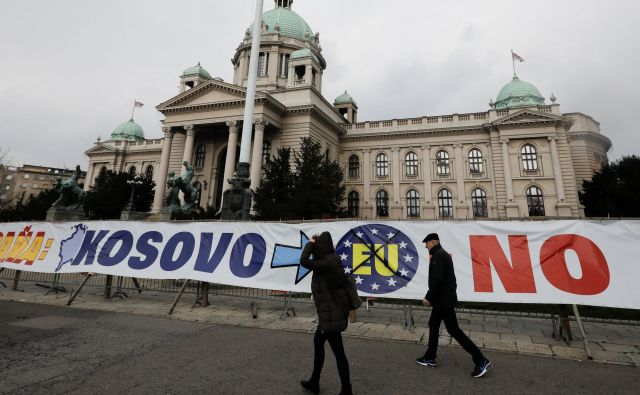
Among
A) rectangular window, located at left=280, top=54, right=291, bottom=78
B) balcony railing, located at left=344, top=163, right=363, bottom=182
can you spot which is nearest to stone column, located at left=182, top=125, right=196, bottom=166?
rectangular window, located at left=280, top=54, right=291, bottom=78

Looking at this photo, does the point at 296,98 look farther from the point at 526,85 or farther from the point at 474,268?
the point at 474,268

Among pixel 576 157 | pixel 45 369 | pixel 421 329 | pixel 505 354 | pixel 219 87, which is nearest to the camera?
pixel 45 369

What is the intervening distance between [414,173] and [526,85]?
1652cm

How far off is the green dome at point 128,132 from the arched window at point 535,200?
58.4 meters

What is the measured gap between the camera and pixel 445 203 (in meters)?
35.8

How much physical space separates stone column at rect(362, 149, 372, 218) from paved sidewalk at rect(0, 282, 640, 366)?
28.3 m

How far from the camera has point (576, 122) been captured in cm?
4169

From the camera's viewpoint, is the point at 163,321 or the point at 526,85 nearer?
the point at 163,321

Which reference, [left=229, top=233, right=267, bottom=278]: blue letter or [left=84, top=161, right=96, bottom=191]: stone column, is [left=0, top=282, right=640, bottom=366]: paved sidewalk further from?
[left=84, top=161, right=96, bottom=191]: stone column

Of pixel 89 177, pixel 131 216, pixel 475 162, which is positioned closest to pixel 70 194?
pixel 131 216

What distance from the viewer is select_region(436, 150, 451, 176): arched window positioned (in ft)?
120

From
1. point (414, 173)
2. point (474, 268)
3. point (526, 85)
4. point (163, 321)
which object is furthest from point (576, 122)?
point (163, 321)

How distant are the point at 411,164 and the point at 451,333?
115 ft

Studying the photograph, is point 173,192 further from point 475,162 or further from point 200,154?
point 475,162
